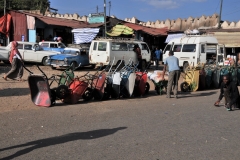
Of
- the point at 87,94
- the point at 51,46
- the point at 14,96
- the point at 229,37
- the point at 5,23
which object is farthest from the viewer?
the point at 229,37

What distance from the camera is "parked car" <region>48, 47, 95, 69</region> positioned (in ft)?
55.5

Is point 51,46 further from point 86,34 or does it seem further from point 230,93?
point 230,93

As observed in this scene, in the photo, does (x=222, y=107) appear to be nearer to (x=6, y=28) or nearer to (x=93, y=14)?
(x=6, y=28)

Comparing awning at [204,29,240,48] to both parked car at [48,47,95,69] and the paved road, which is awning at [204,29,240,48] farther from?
the paved road

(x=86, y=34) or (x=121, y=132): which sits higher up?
(x=86, y=34)

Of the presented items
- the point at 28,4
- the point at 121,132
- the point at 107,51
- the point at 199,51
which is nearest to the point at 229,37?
the point at 199,51

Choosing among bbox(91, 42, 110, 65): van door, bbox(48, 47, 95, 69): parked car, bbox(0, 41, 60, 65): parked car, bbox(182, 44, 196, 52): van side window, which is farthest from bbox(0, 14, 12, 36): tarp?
bbox(182, 44, 196, 52): van side window

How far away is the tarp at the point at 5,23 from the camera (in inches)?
907

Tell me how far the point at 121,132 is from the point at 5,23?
2036 cm

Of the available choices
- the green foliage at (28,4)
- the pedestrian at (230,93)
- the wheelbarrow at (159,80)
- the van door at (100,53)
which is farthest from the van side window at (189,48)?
the green foliage at (28,4)

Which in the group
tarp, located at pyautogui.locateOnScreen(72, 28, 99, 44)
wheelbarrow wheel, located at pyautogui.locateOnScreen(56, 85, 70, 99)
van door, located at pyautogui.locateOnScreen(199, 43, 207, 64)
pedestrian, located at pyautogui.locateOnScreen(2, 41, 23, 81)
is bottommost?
wheelbarrow wheel, located at pyautogui.locateOnScreen(56, 85, 70, 99)

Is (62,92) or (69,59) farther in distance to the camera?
(69,59)

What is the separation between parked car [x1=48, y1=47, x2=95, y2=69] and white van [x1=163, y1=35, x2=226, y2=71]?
601cm

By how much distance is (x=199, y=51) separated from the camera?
17594 millimetres
